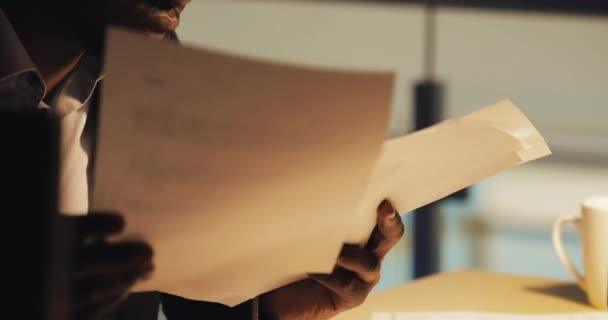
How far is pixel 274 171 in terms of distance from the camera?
0.45 m

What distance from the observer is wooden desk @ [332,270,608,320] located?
0.83 metres

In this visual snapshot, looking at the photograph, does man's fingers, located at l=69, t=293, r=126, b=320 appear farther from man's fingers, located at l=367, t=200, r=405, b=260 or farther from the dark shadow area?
the dark shadow area

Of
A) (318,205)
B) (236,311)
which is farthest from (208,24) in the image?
(318,205)

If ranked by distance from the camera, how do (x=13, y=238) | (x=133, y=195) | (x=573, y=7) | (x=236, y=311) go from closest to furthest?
(x=13, y=238), (x=133, y=195), (x=236, y=311), (x=573, y=7)

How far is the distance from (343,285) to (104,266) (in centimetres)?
26

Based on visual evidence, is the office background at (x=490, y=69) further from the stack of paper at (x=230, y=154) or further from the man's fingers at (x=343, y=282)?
the stack of paper at (x=230, y=154)

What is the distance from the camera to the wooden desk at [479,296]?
833 mm

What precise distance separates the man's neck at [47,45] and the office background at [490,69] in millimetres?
860

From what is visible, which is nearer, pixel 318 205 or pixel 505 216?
pixel 318 205

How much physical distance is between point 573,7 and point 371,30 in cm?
45

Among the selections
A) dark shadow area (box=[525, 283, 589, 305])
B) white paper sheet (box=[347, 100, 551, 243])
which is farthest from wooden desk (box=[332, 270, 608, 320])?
white paper sheet (box=[347, 100, 551, 243])

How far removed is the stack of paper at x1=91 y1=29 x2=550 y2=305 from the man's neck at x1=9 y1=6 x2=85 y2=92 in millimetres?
370

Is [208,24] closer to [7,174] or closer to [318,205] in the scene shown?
Answer: [318,205]

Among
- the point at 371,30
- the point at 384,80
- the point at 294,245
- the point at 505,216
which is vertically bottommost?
the point at 505,216
